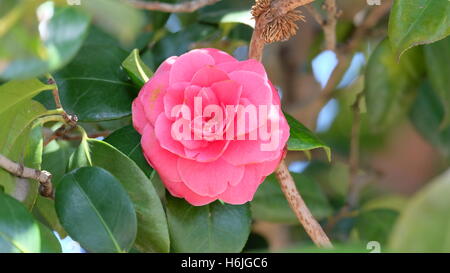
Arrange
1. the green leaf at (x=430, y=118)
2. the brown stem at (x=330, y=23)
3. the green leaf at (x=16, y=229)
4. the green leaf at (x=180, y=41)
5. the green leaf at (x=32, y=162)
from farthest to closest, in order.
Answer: the green leaf at (x=430, y=118), the green leaf at (x=180, y=41), the brown stem at (x=330, y=23), the green leaf at (x=32, y=162), the green leaf at (x=16, y=229)

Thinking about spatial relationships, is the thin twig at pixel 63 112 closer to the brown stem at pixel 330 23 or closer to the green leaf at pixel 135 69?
the green leaf at pixel 135 69

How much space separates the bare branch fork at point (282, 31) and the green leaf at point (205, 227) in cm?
6

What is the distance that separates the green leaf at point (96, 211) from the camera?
0.69 meters

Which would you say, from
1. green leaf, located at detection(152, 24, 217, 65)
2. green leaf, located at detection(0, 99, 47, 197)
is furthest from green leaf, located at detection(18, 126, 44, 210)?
green leaf, located at detection(152, 24, 217, 65)

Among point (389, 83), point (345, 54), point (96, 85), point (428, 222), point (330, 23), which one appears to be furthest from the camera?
point (345, 54)

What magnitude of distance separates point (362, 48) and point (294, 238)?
1.31 feet

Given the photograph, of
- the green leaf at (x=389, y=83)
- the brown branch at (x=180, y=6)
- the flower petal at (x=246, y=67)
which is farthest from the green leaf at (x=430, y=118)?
the flower petal at (x=246, y=67)

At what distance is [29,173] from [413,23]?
0.44 m

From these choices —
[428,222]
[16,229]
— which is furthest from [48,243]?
[428,222]

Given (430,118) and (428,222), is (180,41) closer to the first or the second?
(430,118)

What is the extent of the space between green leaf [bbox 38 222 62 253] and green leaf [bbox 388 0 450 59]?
413 mm

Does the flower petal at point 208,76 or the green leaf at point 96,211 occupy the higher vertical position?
→ the flower petal at point 208,76

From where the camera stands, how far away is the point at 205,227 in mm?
810

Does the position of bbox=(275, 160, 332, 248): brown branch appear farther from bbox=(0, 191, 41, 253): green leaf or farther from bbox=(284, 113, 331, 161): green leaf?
bbox=(0, 191, 41, 253): green leaf
